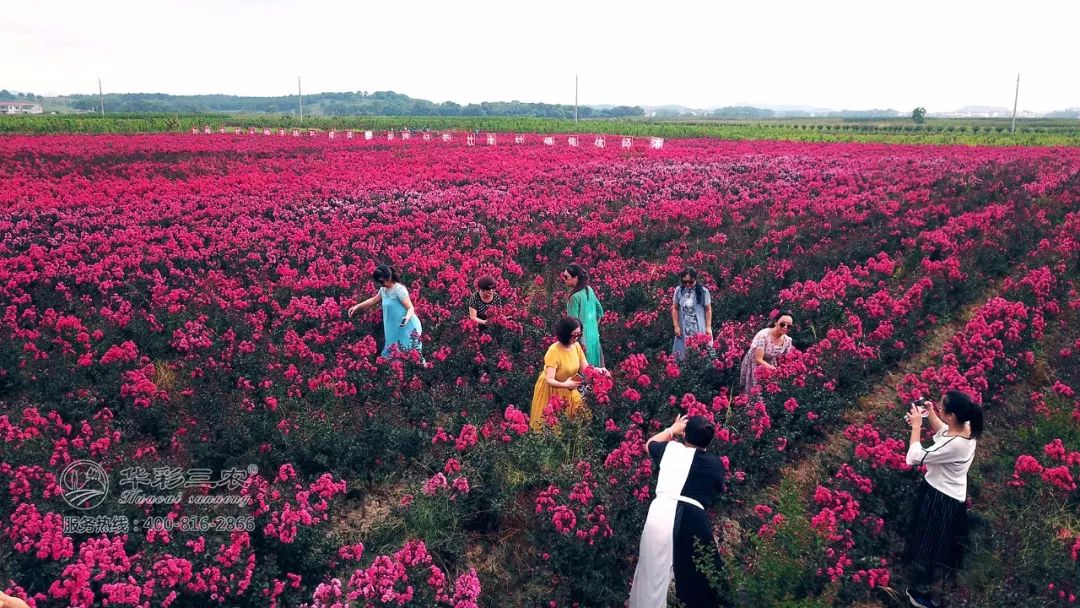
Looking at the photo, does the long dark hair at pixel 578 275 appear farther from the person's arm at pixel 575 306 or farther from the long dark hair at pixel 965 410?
the long dark hair at pixel 965 410

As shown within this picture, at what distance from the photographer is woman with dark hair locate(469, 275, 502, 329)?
7301mm

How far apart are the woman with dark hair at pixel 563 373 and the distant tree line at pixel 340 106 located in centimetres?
11236

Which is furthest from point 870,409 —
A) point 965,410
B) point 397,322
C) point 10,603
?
point 10,603

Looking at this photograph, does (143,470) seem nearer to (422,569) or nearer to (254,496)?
(254,496)

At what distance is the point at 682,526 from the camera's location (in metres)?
4.03

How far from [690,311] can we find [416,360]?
2.91m

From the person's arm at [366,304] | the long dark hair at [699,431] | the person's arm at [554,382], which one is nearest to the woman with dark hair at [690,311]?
the person's arm at [554,382]

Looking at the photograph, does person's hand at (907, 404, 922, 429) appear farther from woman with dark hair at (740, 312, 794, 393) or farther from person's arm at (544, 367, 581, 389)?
person's arm at (544, 367, 581, 389)

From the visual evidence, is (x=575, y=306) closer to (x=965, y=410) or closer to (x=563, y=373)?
(x=563, y=373)

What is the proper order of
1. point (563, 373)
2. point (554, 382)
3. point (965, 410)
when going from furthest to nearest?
point (563, 373) → point (554, 382) → point (965, 410)

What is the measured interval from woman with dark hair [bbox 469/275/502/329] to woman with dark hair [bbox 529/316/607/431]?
66.7 inches

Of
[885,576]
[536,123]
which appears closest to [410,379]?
[885,576]

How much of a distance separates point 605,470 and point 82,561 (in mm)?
3333

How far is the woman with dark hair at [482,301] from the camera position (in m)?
7.30
